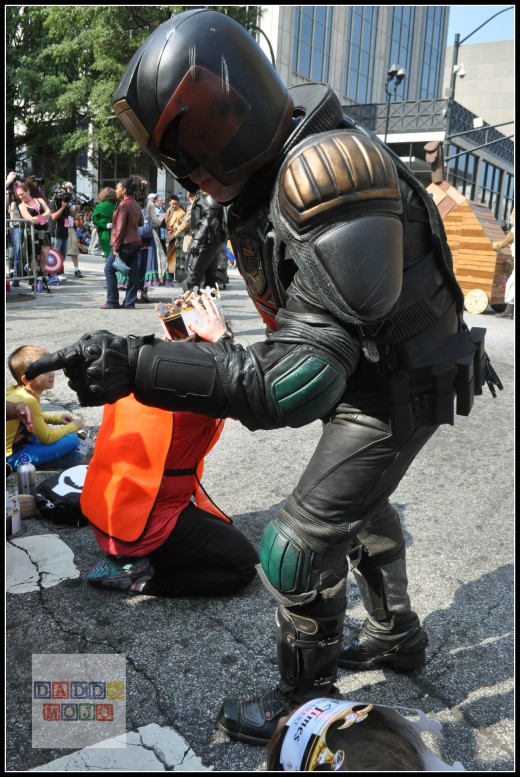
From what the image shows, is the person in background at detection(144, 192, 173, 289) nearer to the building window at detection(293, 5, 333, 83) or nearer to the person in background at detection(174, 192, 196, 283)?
the person in background at detection(174, 192, 196, 283)


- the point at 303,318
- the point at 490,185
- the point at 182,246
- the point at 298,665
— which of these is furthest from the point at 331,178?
the point at 490,185

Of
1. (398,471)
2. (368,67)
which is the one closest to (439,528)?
(398,471)

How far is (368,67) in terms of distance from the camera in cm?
3819

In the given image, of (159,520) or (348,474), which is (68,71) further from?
(348,474)

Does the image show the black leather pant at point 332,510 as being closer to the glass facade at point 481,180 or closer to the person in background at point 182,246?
the person in background at point 182,246

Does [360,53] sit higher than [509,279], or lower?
higher

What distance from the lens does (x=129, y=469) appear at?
285 centimetres

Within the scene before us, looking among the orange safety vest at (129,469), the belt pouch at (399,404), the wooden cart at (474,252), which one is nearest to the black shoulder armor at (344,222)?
the belt pouch at (399,404)

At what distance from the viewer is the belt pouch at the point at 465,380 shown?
77.9 inches

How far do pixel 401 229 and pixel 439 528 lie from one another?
8.08 ft

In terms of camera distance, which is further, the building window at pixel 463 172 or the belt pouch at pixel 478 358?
the building window at pixel 463 172

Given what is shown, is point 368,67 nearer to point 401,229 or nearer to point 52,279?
point 52,279

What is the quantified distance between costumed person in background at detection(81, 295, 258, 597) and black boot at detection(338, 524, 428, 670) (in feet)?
2.06

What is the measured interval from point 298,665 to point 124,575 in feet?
3.63
